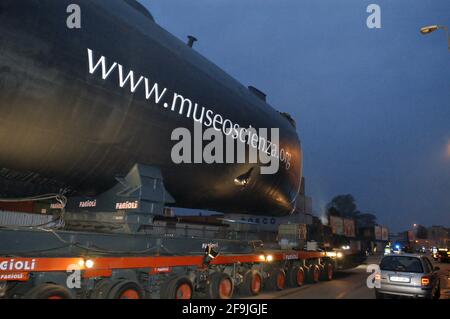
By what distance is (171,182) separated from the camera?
383 inches

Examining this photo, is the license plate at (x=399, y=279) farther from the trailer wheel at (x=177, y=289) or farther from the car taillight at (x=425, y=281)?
the trailer wheel at (x=177, y=289)

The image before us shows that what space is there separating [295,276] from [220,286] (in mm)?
5791

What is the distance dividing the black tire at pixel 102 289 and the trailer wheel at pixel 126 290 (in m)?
0.08

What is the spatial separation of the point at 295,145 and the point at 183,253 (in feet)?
26.5

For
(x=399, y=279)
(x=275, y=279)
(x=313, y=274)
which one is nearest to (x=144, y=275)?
(x=275, y=279)

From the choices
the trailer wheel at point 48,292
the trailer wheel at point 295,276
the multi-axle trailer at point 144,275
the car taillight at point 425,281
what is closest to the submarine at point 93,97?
the multi-axle trailer at point 144,275

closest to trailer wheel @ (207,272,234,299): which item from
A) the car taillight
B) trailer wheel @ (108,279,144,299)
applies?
trailer wheel @ (108,279,144,299)

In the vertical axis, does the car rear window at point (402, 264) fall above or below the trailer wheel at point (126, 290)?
above

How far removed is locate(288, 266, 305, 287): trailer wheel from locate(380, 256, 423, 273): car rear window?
474cm

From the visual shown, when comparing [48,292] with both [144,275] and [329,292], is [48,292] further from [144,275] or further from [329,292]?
[329,292]

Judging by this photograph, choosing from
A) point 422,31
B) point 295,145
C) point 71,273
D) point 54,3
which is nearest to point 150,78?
point 54,3

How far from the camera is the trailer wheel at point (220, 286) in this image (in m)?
10.7
